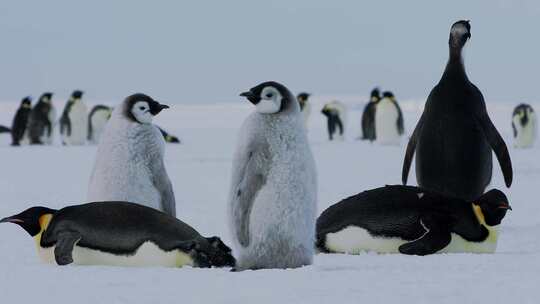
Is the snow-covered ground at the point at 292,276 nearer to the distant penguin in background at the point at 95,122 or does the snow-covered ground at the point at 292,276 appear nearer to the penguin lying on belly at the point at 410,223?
the penguin lying on belly at the point at 410,223

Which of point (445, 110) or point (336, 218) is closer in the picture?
point (336, 218)

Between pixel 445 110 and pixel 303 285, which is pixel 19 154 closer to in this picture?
pixel 445 110

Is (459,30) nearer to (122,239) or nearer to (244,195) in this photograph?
(244,195)

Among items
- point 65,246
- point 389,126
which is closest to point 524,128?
point 389,126

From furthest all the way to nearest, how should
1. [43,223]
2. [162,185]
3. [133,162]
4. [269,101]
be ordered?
[162,185]
[133,162]
[43,223]
[269,101]

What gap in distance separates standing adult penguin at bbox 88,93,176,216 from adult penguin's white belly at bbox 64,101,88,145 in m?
13.2

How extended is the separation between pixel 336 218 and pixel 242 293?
4.74ft

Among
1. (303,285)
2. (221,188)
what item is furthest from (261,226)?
(221,188)

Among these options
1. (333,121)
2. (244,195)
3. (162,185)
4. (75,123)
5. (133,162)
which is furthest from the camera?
(333,121)

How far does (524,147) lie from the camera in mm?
16688

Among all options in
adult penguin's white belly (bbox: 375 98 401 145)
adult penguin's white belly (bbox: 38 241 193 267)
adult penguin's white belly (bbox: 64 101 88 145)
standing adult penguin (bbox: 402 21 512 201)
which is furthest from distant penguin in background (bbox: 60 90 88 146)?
adult penguin's white belly (bbox: 38 241 193 267)

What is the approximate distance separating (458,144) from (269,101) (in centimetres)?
218

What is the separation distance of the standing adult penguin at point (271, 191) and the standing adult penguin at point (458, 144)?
2.06 meters

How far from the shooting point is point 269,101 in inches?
158
